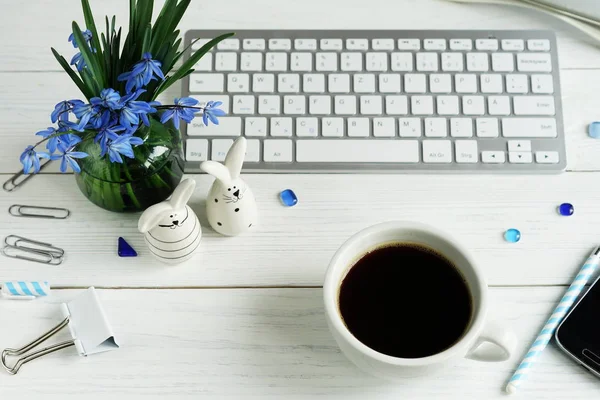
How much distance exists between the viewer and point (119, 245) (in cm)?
73

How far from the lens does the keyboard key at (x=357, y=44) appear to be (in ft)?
2.68

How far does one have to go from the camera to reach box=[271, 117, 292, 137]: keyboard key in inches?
30.3

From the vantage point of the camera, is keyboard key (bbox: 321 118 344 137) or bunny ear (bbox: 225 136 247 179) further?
keyboard key (bbox: 321 118 344 137)

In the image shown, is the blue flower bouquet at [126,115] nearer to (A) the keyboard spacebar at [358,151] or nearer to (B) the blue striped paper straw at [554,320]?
(A) the keyboard spacebar at [358,151]

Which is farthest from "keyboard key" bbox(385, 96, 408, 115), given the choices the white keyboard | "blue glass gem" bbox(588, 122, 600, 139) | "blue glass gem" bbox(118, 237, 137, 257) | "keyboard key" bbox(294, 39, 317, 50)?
"blue glass gem" bbox(118, 237, 137, 257)

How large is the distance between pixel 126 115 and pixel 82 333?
244mm

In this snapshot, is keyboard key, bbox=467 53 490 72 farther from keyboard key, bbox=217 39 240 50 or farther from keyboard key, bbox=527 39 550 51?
keyboard key, bbox=217 39 240 50

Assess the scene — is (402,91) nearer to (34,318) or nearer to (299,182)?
(299,182)

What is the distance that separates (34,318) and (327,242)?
0.31 metres

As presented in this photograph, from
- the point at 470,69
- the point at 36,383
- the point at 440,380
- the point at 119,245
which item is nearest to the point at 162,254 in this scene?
the point at 119,245

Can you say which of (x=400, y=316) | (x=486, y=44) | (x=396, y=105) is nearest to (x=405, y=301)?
(x=400, y=316)

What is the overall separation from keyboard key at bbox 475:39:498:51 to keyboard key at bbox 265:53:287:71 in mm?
228

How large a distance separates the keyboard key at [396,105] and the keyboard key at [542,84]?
150 millimetres

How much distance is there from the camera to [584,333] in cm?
67
